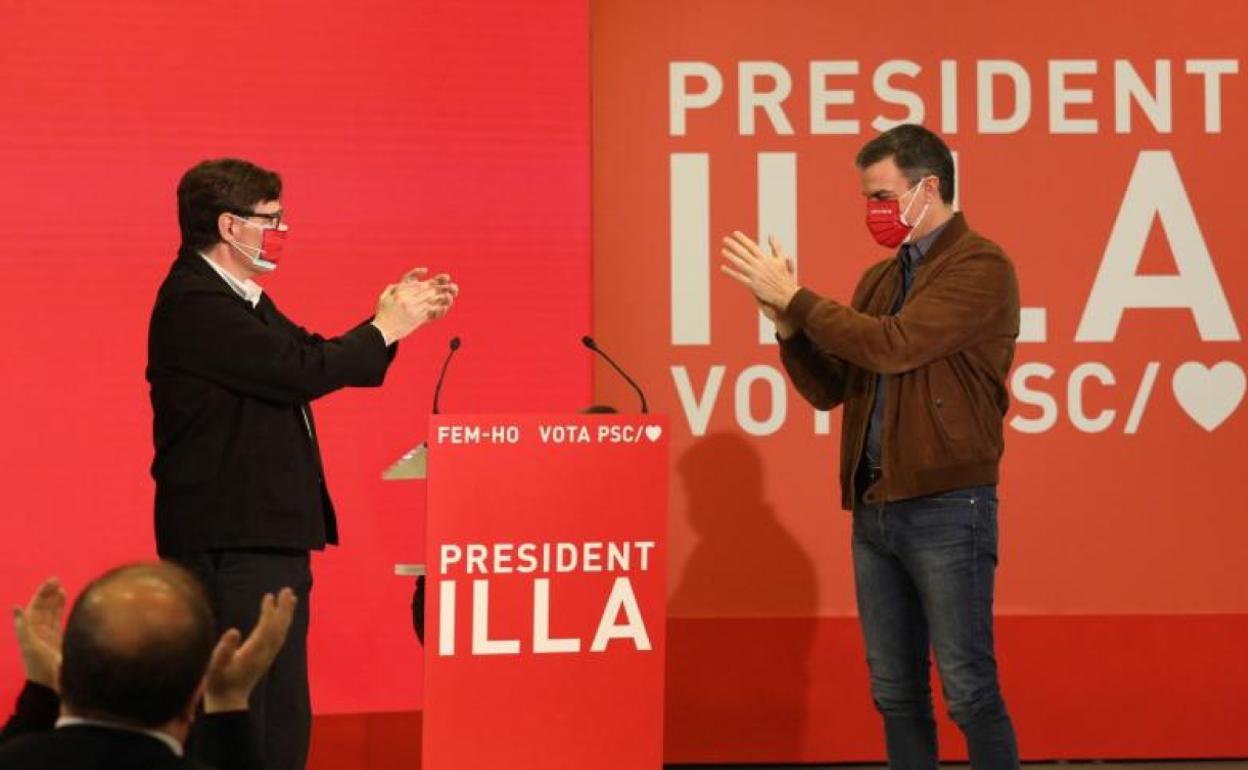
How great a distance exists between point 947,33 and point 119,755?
11.0 feet

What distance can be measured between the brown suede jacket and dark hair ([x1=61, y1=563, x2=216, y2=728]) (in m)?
1.67

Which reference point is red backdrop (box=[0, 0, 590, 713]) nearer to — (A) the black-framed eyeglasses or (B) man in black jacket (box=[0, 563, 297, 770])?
(A) the black-framed eyeglasses

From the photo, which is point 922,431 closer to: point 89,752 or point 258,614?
point 258,614

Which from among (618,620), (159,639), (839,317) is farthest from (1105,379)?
(159,639)

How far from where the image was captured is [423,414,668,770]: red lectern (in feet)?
9.12

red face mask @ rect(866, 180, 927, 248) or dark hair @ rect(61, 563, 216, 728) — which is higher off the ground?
red face mask @ rect(866, 180, 927, 248)

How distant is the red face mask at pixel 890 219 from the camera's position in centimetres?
294

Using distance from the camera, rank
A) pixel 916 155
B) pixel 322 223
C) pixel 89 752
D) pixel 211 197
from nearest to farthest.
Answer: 1. pixel 89 752
2. pixel 211 197
3. pixel 916 155
4. pixel 322 223

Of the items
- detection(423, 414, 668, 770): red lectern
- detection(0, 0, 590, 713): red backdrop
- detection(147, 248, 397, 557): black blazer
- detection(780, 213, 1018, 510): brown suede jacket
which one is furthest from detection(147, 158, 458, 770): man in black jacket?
detection(0, 0, 590, 713): red backdrop

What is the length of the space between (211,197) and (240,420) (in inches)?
16.6

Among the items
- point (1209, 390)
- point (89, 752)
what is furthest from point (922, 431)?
point (89, 752)

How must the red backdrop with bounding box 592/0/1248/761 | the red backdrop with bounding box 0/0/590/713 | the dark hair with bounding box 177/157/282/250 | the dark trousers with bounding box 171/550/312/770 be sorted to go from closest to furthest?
the dark trousers with bounding box 171/550/312/770 < the dark hair with bounding box 177/157/282/250 < the red backdrop with bounding box 0/0/590/713 < the red backdrop with bounding box 592/0/1248/761

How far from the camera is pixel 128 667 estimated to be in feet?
4.46

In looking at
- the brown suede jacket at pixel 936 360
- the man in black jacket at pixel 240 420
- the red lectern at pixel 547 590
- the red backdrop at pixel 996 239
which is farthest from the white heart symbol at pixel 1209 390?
the man in black jacket at pixel 240 420
